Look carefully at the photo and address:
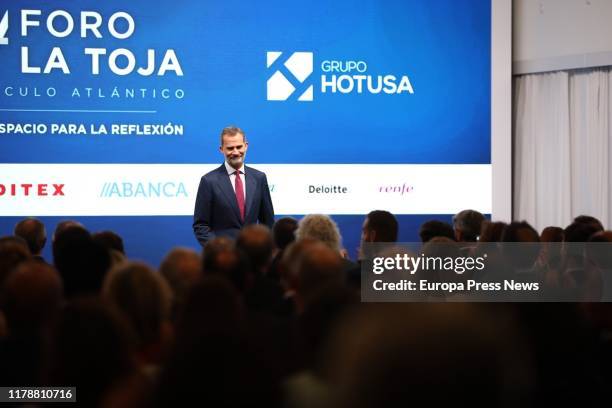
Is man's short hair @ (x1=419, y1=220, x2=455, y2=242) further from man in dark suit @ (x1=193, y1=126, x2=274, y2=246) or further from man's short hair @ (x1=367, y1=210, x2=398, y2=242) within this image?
man in dark suit @ (x1=193, y1=126, x2=274, y2=246)

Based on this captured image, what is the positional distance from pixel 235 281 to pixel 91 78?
190 inches

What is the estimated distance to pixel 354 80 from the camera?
310 inches

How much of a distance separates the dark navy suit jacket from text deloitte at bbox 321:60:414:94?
1919mm

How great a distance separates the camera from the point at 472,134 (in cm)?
817

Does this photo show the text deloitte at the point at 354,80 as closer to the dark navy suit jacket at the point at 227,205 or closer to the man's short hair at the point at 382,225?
the dark navy suit jacket at the point at 227,205

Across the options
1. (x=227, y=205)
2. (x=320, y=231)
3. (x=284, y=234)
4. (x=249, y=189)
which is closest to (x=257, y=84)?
(x=249, y=189)

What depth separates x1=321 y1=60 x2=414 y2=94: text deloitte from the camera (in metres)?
7.84

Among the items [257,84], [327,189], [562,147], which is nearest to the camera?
[257,84]

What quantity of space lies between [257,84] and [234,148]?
1.71m

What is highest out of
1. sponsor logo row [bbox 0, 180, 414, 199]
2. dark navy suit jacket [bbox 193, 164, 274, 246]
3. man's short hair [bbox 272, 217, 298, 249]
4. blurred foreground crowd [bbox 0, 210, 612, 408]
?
sponsor logo row [bbox 0, 180, 414, 199]

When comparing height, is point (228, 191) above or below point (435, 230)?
above

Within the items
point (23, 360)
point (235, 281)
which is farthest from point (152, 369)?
point (235, 281)

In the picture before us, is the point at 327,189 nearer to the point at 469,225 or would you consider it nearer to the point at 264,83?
the point at 264,83

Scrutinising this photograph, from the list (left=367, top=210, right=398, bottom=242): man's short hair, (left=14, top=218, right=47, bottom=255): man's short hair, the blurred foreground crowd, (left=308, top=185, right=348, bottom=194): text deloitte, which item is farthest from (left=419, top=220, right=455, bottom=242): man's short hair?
(left=308, top=185, right=348, bottom=194): text deloitte
